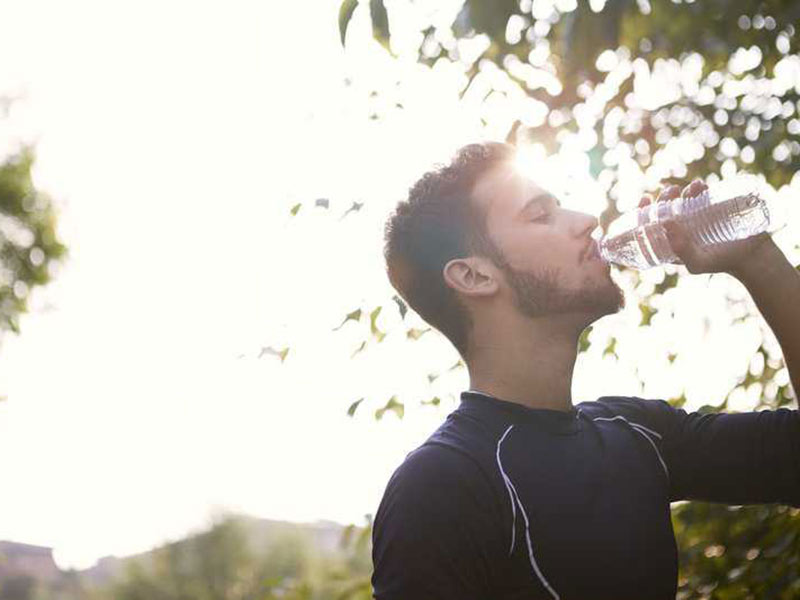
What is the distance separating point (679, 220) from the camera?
7.38 ft

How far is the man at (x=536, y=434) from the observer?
72.0 inches

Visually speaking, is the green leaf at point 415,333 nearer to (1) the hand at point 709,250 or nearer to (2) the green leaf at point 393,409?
(2) the green leaf at point 393,409

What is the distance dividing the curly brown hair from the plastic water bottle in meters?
0.31

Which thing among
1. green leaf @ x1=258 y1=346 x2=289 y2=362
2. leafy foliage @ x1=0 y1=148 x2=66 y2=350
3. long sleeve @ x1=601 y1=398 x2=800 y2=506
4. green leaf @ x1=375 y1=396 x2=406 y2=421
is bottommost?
leafy foliage @ x1=0 y1=148 x2=66 y2=350

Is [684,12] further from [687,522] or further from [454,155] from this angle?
[687,522]

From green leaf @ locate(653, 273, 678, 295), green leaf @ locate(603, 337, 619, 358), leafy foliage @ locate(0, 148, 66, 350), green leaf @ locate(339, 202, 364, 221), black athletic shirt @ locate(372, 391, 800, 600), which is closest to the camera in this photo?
black athletic shirt @ locate(372, 391, 800, 600)

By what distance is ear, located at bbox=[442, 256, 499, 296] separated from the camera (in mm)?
2342

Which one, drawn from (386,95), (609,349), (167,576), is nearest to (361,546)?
(609,349)

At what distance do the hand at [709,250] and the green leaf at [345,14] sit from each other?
2.46 ft

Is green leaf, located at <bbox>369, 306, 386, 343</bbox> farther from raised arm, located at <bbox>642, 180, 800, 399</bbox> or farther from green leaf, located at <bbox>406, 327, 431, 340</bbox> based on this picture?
raised arm, located at <bbox>642, 180, 800, 399</bbox>

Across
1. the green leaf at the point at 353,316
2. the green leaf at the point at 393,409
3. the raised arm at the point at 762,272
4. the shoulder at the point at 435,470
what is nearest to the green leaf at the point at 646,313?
the green leaf at the point at 393,409

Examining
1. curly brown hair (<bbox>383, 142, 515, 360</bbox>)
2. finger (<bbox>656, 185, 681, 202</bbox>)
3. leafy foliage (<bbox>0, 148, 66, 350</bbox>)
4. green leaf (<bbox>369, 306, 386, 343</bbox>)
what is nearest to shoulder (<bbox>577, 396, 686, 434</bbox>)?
curly brown hair (<bbox>383, 142, 515, 360</bbox>)

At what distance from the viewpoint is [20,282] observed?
26828mm

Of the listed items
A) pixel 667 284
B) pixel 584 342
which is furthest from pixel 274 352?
pixel 667 284
